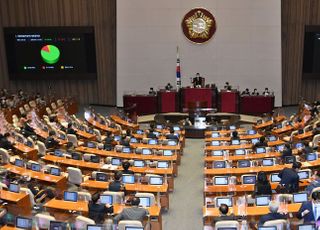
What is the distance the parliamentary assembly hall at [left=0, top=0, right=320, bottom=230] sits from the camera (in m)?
16.5

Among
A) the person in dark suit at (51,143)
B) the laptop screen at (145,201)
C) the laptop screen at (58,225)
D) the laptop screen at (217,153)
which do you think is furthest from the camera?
the person in dark suit at (51,143)

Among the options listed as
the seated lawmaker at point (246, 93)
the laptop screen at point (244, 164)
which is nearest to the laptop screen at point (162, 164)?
the laptop screen at point (244, 164)

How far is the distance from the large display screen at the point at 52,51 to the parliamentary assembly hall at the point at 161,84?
2.4 inches

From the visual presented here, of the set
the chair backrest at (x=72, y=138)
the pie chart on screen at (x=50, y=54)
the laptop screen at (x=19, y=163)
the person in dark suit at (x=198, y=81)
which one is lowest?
the laptop screen at (x=19, y=163)

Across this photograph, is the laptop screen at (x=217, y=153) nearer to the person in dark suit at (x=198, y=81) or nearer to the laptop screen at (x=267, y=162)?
the laptop screen at (x=267, y=162)

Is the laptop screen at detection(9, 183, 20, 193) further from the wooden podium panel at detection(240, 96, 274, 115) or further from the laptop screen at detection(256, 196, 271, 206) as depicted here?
the wooden podium panel at detection(240, 96, 274, 115)

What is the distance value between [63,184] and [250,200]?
5318 millimetres

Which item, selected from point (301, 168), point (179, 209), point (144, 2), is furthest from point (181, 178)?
point (144, 2)

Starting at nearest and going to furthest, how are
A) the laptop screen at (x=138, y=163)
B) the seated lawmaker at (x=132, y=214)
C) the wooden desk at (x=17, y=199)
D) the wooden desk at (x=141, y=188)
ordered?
1. the seated lawmaker at (x=132, y=214)
2. the wooden desk at (x=17, y=199)
3. the wooden desk at (x=141, y=188)
4. the laptop screen at (x=138, y=163)

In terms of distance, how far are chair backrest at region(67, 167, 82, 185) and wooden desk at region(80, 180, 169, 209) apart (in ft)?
0.90

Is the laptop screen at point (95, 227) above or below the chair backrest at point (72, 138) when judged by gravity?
below

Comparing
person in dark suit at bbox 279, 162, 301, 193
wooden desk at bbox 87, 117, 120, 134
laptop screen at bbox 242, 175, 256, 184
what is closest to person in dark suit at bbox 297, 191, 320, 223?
person in dark suit at bbox 279, 162, 301, 193

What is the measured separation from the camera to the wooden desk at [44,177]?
13.1m

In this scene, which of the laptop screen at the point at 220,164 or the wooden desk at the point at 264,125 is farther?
the wooden desk at the point at 264,125
